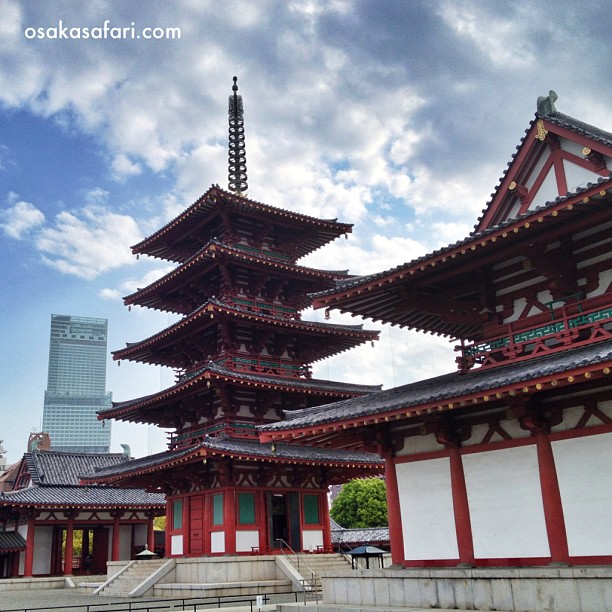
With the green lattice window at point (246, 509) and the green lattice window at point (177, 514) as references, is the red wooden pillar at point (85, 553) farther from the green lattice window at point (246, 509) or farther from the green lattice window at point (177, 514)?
the green lattice window at point (246, 509)

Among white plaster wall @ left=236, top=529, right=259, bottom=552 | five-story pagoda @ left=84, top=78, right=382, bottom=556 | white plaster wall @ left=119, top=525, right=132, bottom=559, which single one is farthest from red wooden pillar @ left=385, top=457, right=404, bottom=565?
white plaster wall @ left=119, top=525, right=132, bottom=559

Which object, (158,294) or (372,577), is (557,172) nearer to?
(372,577)

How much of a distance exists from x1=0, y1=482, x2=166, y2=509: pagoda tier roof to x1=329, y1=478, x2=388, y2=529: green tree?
2687 cm

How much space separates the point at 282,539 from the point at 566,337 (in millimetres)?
23148

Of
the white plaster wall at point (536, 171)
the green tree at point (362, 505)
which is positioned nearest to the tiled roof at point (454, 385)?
the white plaster wall at point (536, 171)

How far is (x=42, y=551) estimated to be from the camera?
4744cm

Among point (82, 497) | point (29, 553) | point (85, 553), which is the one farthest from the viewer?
point (85, 553)

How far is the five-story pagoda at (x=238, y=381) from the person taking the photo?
35.1 metres

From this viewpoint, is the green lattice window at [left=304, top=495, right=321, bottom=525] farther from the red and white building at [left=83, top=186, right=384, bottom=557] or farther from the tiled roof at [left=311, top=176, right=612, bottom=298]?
the tiled roof at [left=311, top=176, right=612, bottom=298]

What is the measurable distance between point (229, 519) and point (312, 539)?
18.7 feet

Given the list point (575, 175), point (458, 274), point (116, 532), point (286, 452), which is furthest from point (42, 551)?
point (575, 175)

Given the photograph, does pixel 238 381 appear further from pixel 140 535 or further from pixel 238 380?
pixel 140 535

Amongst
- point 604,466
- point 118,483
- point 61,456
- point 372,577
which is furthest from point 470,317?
point 61,456

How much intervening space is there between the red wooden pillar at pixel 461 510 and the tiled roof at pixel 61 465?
130 feet
